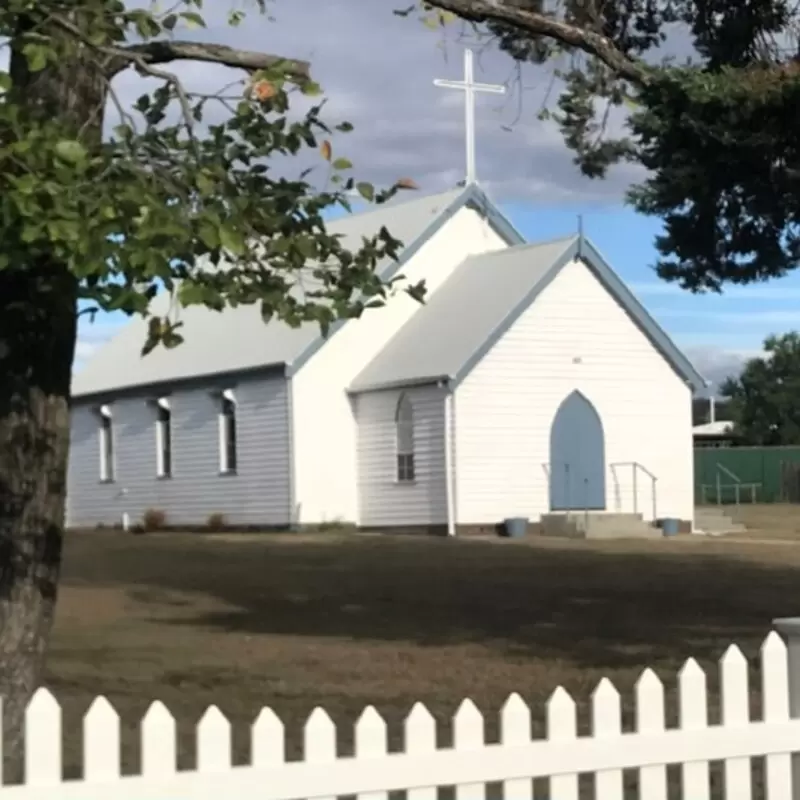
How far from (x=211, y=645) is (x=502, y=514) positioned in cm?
1736

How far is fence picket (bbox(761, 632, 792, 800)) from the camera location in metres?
5.76

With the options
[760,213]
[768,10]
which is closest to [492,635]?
[760,213]

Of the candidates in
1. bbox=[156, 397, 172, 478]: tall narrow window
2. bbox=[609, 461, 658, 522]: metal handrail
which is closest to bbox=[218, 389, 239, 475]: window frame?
bbox=[156, 397, 172, 478]: tall narrow window

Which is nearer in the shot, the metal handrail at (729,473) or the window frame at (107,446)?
the window frame at (107,446)

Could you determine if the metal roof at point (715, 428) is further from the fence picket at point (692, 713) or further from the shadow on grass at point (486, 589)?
the fence picket at point (692, 713)

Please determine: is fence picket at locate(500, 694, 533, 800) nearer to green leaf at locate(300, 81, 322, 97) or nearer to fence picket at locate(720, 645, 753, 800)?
fence picket at locate(720, 645, 753, 800)

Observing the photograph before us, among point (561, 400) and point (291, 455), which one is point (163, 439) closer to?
point (291, 455)

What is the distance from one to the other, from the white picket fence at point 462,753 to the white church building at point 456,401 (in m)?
24.4

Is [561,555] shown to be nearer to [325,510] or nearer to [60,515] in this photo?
[325,510]

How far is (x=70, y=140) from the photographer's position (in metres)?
5.54

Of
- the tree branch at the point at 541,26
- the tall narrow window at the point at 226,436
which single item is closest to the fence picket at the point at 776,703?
the tree branch at the point at 541,26

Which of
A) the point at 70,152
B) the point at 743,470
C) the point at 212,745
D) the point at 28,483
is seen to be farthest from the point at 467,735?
the point at 743,470

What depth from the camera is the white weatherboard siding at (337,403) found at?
31.8 metres

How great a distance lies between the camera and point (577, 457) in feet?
104
